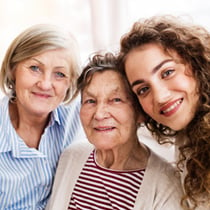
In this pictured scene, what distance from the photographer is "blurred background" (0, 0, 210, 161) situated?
74.2 inches

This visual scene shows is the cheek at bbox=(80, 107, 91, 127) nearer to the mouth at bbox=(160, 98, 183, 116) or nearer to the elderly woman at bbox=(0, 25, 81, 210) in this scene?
the elderly woman at bbox=(0, 25, 81, 210)

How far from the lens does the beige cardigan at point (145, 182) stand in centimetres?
141

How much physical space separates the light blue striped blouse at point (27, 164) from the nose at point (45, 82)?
0.21m

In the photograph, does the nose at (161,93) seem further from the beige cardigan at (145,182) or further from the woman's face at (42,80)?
the woman's face at (42,80)

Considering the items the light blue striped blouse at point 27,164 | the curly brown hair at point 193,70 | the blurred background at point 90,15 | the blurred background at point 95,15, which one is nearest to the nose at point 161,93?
the curly brown hair at point 193,70

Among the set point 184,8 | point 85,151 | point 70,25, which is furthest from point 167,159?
point 70,25

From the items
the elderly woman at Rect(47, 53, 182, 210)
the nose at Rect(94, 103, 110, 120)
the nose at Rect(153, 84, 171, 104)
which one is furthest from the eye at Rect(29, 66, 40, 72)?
the nose at Rect(153, 84, 171, 104)

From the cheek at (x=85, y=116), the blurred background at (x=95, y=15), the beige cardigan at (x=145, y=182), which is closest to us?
the beige cardigan at (x=145, y=182)

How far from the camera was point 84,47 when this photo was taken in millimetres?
2566

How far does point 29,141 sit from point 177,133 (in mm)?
730

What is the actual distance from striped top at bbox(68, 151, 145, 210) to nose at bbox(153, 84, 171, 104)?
0.42 m

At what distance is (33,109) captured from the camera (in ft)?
5.34

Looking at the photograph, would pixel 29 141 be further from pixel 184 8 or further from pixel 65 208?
pixel 184 8

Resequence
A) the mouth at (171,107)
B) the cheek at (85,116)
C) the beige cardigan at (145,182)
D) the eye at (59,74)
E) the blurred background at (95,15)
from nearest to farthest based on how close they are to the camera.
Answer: the mouth at (171,107)
the beige cardigan at (145,182)
the cheek at (85,116)
the eye at (59,74)
the blurred background at (95,15)
